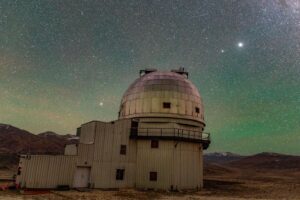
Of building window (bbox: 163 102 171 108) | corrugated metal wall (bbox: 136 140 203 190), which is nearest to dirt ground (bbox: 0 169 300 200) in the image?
corrugated metal wall (bbox: 136 140 203 190)

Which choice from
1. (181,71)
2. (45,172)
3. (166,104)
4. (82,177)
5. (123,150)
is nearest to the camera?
(45,172)

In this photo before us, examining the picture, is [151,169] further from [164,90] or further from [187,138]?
[164,90]

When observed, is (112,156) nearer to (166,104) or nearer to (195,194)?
(166,104)

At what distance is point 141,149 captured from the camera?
83.1ft

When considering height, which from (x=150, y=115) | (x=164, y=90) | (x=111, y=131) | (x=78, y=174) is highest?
(x=164, y=90)

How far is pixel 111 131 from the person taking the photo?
949 inches

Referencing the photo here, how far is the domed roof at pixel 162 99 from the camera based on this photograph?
2716 centimetres

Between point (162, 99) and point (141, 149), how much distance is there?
595 centimetres

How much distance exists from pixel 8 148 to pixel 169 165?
227 feet

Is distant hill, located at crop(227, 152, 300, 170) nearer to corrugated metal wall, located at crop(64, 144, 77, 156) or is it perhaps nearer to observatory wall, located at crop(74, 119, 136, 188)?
observatory wall, located at crop(74, 119, 136, 188)

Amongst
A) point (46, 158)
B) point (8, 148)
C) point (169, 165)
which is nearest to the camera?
point (46, 158)

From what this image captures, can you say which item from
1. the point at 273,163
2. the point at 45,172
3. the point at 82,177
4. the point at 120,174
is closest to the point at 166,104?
the point at 120,174

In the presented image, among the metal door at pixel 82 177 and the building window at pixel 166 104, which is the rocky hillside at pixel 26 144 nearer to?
the metal door at pixel 82 177

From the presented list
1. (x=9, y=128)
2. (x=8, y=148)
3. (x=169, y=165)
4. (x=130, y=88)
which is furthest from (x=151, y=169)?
(x=9, y=128)
